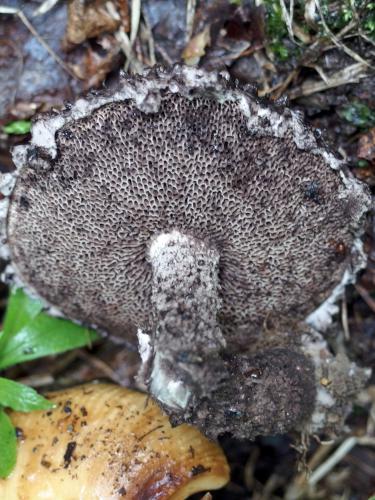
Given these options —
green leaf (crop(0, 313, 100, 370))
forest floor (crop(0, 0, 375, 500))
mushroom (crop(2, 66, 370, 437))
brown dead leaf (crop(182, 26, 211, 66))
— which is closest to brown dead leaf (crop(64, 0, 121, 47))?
forest floor (crop(0, 0, 375, 500))

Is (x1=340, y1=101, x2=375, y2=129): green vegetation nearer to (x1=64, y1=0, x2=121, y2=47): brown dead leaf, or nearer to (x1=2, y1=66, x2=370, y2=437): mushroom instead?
(x1=2, y1=66, x2=370, y2=437): mushroom

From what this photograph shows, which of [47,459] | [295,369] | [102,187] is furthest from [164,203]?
[47,459]

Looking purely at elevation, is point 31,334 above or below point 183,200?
below

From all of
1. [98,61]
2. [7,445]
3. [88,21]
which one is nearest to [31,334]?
[7,445]

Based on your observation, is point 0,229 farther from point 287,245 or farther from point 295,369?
point 295,369

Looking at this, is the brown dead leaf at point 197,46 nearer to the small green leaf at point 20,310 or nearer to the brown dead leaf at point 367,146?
the brown dead leaf at point 367,146

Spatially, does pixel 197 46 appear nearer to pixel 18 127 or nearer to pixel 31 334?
pixel 18 127

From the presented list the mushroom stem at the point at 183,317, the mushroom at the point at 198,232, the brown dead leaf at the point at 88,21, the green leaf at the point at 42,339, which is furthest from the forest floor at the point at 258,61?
the mushroom stem at the point at 183,317
